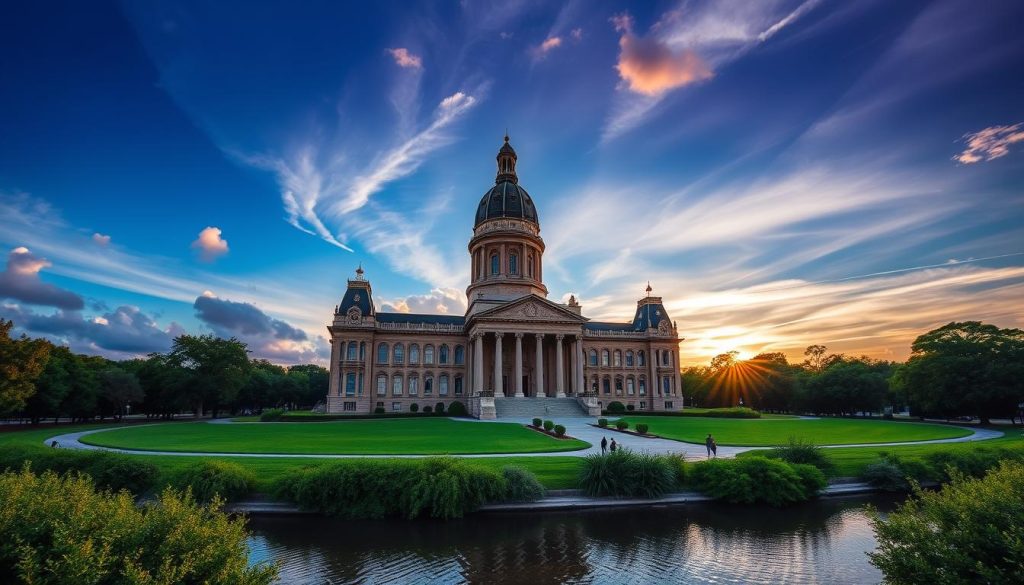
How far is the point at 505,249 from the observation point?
254ft

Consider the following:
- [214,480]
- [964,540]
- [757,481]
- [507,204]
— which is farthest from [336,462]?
[507,204]

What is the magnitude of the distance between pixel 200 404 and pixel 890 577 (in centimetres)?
7685

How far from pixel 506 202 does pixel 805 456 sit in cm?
6252

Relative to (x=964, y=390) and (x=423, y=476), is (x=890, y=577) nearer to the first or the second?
(x=423, y=476)

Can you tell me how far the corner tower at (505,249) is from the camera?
75688 mm

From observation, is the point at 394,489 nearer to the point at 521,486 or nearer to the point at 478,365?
the point at 521,486

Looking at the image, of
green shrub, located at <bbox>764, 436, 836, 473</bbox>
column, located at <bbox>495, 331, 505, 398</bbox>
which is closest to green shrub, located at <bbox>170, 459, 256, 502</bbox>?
green shrub, located at <bbox>764, 436, 836, 473</bbox>

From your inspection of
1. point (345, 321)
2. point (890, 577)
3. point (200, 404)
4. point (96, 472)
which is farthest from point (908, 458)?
point (200, 404)

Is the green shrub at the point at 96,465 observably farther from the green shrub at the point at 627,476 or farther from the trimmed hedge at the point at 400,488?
the green shrub at the point at 627,476

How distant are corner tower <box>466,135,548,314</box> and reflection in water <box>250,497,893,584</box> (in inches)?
2168

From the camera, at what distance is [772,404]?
9144cm

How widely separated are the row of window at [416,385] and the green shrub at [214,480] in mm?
50178

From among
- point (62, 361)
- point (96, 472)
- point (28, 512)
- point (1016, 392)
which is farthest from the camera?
point (62, 361)

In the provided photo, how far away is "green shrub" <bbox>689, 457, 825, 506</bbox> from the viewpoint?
19969 mm
